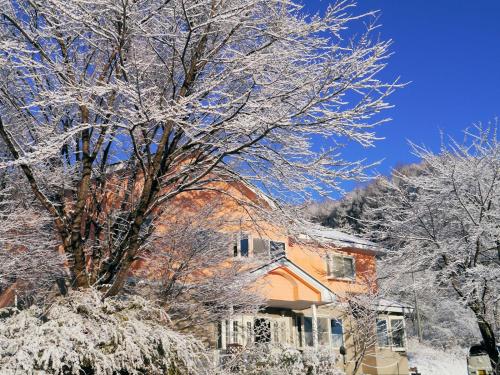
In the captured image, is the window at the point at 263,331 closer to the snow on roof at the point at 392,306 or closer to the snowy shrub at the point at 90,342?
the snowy shrub at the point at 90,342

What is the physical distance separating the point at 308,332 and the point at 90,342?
644 inches

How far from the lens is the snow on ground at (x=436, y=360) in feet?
90.3

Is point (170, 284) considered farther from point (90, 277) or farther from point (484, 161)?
point (484, 161)

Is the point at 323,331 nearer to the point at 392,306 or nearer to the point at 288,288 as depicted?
the point at 288,288

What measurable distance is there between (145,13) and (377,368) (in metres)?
20.6

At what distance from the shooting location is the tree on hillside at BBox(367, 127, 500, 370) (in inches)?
675

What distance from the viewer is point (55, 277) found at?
37.6 ft

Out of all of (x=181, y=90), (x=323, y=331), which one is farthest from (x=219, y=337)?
(x=181, y=90)

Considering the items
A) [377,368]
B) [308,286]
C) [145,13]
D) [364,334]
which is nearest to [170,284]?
[145,13]

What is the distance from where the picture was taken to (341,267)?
24.3 meters

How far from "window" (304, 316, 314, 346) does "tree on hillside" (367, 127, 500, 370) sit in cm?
396

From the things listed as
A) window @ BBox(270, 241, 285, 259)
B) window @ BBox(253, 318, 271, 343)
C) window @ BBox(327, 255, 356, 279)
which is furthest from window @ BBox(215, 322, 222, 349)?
window @ BBox(327, 255, 356, 279)

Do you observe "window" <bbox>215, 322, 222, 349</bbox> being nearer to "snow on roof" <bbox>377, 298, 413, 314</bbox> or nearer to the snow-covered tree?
the snow-covered tree

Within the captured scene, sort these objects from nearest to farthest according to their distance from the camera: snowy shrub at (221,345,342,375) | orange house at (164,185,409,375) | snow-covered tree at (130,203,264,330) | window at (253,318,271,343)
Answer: snowy shrub at (221,345,342,375), snow-covered tree at (130,203,264,330), window at (253,318,271,343), orange house at (164,185,409,375)
